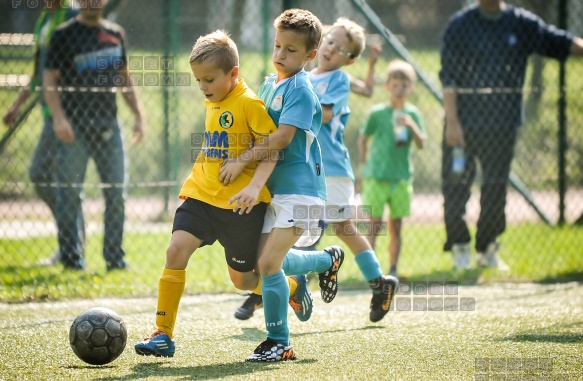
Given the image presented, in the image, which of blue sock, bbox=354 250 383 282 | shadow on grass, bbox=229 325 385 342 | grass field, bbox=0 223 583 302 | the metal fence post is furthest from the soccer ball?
the metal fence post

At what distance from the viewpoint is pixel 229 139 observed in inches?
160

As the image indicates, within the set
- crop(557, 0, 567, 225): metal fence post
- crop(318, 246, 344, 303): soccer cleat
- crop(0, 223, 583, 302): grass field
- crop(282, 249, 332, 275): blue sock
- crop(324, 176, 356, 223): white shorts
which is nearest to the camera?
crop(282, 249, 332, 275): blue sock

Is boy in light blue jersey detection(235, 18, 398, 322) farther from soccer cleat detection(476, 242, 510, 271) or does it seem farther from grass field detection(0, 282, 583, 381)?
soccer cleat detection(476, 242, 510, 271)

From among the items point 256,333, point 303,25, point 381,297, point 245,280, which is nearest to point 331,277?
point 381,297

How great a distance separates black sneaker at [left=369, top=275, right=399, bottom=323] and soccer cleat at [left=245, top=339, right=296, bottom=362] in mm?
1075

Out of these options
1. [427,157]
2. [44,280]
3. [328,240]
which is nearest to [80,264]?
[44,280]

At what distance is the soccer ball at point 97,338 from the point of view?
382 cm

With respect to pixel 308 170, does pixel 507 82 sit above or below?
above

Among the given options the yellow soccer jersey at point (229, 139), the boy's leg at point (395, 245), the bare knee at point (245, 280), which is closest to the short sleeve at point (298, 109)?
the yellow soccer jersey at point (229, 139)

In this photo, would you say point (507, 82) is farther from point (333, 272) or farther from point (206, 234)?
point (206, 234)

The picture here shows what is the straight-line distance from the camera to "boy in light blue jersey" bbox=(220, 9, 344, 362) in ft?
13.1

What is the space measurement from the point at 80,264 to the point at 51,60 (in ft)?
5.15

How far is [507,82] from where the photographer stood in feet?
23.2

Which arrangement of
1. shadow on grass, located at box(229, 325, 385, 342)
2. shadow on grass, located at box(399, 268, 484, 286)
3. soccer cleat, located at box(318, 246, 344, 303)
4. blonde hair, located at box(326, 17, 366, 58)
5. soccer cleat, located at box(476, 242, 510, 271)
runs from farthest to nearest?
soccer cleat, located at box(476, 242, 510, 271), shadow on grass, located at box(399, 268, 484, 286), blonde hair, located at box(326, 17, 366, 58), soccer cleat, located at box(318, 246, 344, 303), shadow on grass, located at box(229, 325, 385, 342)
